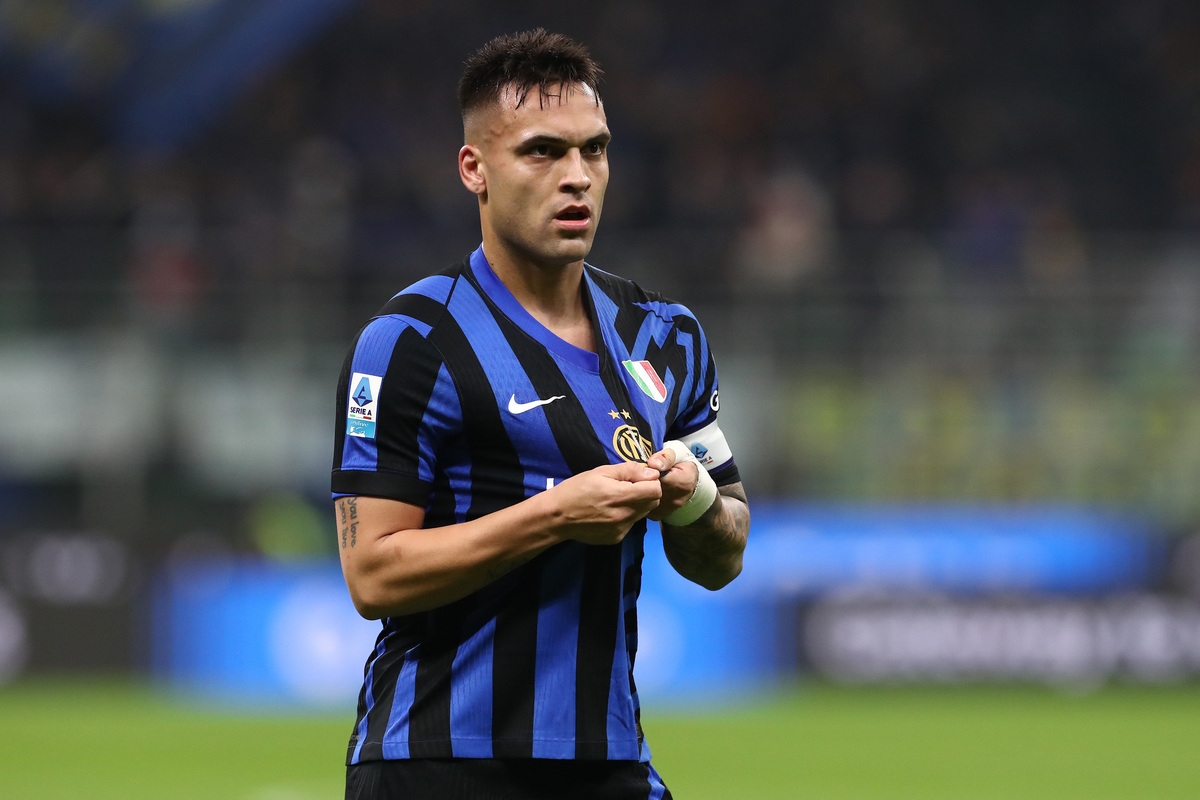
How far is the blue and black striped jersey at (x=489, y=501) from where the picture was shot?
295 centimetres

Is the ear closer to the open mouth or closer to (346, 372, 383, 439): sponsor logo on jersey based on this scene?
the open mouth

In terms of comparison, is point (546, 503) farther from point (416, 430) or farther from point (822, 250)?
point (822, 250)

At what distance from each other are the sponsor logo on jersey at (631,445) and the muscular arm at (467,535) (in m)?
0.17

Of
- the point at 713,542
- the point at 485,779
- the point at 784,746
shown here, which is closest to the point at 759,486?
the point at 784,746

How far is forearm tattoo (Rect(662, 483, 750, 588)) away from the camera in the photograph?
10.6ft

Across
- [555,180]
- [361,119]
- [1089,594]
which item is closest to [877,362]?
[1089,594]

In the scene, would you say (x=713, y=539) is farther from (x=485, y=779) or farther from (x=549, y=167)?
(x=549, y=167)

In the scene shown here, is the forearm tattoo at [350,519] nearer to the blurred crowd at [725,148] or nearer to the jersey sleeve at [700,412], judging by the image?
the jersey sleeve at [700,412]

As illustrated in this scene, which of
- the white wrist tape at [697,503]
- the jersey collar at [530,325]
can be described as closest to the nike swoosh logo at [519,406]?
the jersey collar at [530,325]

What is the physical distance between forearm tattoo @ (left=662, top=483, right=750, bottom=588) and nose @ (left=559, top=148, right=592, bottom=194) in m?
0.66

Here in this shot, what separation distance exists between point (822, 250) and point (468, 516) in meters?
11.2

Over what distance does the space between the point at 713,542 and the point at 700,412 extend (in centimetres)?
31

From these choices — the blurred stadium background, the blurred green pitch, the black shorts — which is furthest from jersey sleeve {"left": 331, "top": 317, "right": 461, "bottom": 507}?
the blurred stadium background

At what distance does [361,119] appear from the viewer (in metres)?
16.8
